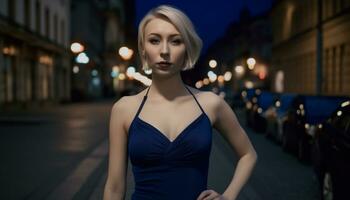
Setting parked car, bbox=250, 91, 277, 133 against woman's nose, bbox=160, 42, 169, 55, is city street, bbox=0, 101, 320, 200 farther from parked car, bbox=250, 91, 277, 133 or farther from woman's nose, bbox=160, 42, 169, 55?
woman's nose, bbox=160, 42, 169, 55

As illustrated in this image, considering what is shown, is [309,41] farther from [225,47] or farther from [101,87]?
[225,47]

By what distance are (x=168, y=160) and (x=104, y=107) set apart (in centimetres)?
4665

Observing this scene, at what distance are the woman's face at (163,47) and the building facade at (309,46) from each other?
22.6 m

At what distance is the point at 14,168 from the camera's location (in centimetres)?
1239

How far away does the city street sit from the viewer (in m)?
→ 9.58

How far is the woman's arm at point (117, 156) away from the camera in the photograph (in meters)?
2.73

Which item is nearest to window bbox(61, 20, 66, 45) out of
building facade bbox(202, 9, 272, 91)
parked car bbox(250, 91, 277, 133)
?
building facade bbox(202, 9, 272, 91)

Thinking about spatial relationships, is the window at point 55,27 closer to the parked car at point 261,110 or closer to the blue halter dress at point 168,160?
the parked car at point 261,110

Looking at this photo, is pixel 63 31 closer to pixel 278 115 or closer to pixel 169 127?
pixel 278 115

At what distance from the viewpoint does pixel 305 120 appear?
50.0ft

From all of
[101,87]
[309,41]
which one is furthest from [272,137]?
[101,87]

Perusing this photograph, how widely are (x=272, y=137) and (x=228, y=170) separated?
10.1m

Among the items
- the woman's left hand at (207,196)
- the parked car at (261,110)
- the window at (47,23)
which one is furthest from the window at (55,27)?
the woman's left hand at (207,196)

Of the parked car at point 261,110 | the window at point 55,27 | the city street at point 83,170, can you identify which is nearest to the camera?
the city street at point 83,170
